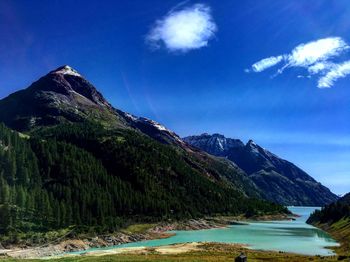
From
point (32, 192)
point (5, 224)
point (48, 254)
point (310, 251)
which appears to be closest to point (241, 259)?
point (310, 251)

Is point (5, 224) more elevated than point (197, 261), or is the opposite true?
point (5, 224)

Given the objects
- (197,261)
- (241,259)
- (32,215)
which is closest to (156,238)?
(32,215)

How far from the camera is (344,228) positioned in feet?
614

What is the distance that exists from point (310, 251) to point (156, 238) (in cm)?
7548

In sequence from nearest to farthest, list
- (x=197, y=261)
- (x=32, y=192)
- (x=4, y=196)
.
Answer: (x=197, y=261) → (x=4, y=196) → (x=32, y=192)

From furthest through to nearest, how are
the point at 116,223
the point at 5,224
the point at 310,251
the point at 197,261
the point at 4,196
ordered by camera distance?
the point at 116,223 → the point at 4,196 → the point at 5,224 → the point at 310,251 → the point at 197,261

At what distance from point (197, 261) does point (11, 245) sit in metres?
75.3

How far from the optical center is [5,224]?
14388 centimetres

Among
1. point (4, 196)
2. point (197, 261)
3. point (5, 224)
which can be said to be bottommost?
point (197, 261)

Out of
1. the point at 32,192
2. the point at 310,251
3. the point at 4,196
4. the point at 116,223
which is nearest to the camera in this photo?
the point at 310,251

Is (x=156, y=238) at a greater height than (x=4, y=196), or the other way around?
(x=4, y=196)

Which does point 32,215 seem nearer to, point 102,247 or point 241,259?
point 102,247

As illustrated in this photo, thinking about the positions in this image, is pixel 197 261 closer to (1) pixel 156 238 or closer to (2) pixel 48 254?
(2) pixel 48 254

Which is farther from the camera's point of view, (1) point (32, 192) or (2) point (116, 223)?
(2) point (116, 223)
